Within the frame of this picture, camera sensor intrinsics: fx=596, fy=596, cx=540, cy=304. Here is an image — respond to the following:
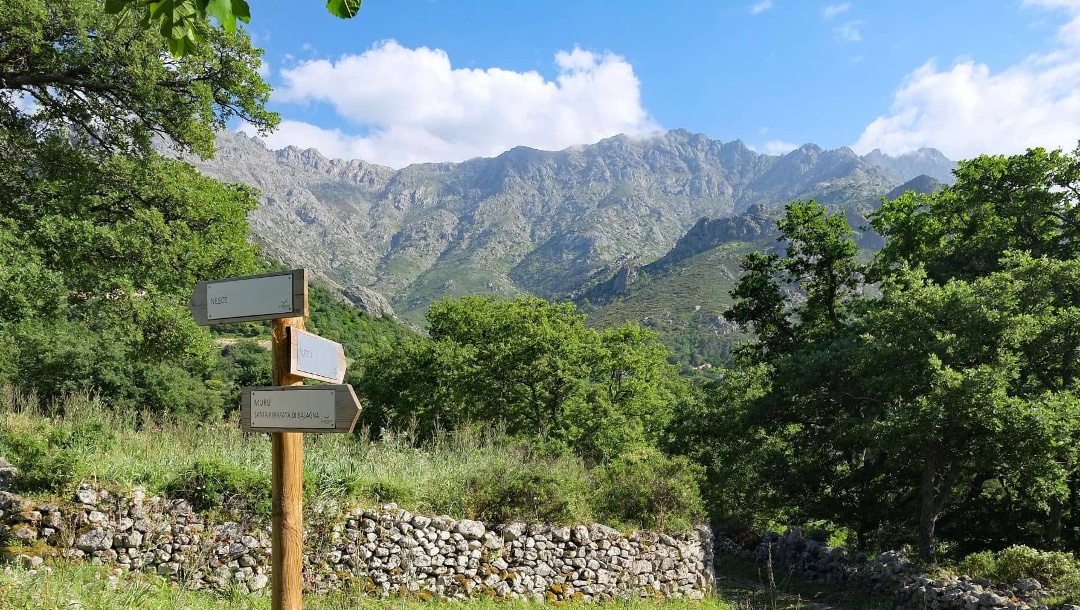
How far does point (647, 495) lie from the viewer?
371 inches

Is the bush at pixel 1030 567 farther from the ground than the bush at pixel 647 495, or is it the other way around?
the bush at pixel 647 495

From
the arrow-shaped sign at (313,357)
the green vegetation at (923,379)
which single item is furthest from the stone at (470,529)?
the green vegetation at (923,379)

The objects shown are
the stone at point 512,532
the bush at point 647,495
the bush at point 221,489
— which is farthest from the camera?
the bush at point 647,495

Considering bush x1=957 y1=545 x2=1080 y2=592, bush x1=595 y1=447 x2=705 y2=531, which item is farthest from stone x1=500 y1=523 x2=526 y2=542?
bush x1=957 y1=545 x2=1080 y2=592

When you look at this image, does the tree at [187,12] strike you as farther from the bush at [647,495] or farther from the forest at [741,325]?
the bush at [647,495]

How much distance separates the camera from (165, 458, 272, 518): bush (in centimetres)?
651

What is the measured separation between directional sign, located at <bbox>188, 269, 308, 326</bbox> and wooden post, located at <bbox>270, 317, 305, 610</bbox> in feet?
0.28

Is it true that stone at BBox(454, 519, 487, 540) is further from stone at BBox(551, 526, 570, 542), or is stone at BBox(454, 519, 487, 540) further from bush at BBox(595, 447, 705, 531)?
bush at BBox(595, 447, 705, 531)

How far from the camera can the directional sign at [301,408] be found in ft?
10.2

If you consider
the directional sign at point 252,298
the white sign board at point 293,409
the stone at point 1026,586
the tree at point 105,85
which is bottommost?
the stone at point 1026,586

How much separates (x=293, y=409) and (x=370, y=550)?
440cm

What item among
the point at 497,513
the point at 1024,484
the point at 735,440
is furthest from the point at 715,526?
the point at 497,513

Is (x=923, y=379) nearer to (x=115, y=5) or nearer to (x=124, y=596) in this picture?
(x=124, y=596)

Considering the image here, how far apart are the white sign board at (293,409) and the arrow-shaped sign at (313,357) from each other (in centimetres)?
16
